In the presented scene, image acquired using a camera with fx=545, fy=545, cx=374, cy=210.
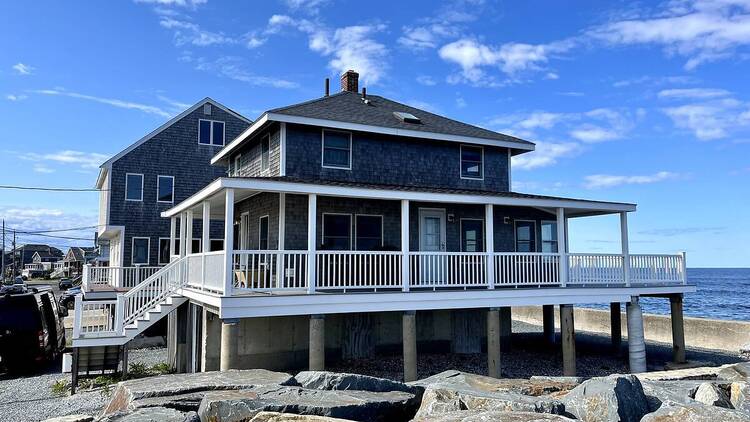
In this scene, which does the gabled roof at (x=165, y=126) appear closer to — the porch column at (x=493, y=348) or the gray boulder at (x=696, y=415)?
the porch column at (x=493, y=348)

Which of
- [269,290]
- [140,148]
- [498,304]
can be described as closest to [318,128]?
[269,290]

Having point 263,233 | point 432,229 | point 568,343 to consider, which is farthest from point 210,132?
point 568,343

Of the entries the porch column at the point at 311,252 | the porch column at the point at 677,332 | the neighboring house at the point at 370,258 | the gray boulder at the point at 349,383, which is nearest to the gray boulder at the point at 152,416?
the gray boulder at the point at 349,383

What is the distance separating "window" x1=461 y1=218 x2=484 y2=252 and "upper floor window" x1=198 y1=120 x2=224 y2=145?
14.1m

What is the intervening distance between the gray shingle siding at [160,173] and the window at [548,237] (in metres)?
14.0

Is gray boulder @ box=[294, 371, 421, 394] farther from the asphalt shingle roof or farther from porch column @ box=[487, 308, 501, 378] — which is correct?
the asphalt shingle roof

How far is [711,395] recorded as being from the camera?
7555 mm

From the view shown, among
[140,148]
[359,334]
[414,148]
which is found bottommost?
[359,334]

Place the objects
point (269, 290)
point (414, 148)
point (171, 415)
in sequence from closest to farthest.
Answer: point (171, 415)
point (269, 290)
point (414, 148)

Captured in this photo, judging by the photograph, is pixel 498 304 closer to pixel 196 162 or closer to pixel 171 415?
pixel 171 415

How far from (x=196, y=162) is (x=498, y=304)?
17.0m

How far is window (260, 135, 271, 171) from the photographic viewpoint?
15.5 m

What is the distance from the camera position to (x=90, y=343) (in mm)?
12594

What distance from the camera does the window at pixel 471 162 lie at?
17.0m
